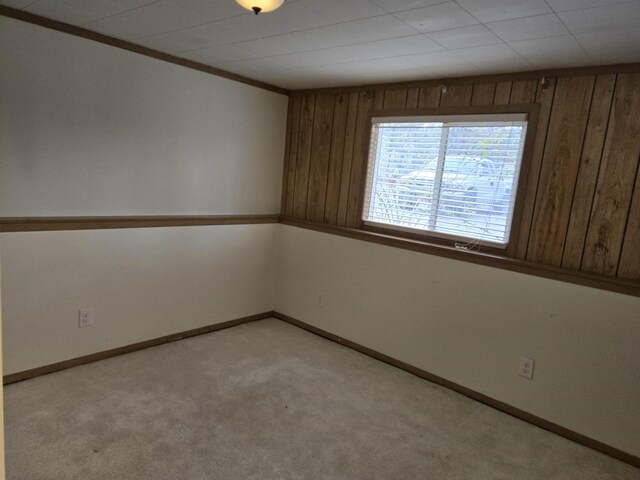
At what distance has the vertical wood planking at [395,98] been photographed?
3.40 metres

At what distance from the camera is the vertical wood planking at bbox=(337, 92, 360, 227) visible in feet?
12.1

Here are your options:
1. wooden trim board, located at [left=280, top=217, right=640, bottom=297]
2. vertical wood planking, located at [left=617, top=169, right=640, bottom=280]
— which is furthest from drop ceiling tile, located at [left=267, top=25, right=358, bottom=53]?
vertical wood planking, located at [left=617, top=169, right=640, bottom=280]

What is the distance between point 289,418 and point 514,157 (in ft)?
7.17

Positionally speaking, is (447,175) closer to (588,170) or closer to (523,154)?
(523,154)

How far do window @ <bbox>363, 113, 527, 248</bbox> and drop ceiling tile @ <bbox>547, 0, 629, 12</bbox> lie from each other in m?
1.07

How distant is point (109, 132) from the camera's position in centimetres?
300

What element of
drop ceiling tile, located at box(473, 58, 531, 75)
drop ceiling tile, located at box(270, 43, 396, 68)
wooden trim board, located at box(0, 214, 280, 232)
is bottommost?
wooden trim board, located at box(0, 214, 280, 232)

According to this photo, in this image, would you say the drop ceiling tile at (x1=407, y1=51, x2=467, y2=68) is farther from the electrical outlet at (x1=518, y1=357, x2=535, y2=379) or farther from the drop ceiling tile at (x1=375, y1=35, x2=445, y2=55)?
the electrical outlet at (x1=518, y1=357, x2=535, y2=379)

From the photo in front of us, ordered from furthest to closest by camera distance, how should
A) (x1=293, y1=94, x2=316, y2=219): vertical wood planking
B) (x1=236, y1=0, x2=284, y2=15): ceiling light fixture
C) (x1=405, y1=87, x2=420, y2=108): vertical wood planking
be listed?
(x1=293, y1=94, x2=316, y2=219): vertical wood planking
(x1=405, y1=87, x2=420, y2=108): vertical wood planking
(x1=236, y1=0, x2=284, y2=15): ceiling light fixture

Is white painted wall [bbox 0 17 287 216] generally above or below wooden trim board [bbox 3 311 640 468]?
above

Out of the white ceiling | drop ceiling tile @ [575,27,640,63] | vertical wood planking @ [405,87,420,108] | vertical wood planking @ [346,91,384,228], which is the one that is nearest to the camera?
the white ceiling

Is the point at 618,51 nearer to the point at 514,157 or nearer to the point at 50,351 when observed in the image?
the point at 514,157

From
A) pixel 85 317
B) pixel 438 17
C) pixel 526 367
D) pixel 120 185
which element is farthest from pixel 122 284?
pixel 526 367

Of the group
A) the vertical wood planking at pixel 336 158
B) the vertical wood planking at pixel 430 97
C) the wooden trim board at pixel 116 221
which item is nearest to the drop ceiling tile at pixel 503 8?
the vertical wood planking at pixel 430 97
